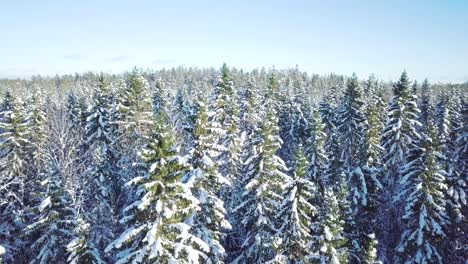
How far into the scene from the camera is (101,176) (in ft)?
117

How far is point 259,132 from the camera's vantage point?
93.3 ft

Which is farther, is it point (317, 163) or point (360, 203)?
point (317, 163)

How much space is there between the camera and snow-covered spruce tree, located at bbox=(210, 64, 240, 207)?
35747mm

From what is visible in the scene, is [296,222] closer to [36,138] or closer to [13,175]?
[13,175]

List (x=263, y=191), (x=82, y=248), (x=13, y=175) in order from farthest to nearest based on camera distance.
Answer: (x=13, y=175)
(x=263, y=191)
(x=82, y=248)

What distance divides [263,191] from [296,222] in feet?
10.4

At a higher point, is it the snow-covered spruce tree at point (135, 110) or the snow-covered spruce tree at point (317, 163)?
the snow-covered spruce tree at point (135, 110)

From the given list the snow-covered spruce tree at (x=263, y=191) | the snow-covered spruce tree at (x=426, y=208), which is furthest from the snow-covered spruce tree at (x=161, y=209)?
the snow-covered spruce tree at (x=426, y=208)

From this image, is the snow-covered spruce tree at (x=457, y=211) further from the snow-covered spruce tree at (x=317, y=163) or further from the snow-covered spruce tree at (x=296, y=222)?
the snow-covered spruce tree at (x=296, y=222)

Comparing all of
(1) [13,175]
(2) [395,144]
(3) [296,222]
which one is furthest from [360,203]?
(1) [13,175]

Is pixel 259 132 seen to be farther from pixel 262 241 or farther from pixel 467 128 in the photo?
pixel 467 128

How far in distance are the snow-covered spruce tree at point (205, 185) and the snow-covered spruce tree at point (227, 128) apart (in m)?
5.62

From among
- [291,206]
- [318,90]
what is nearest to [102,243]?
[291,206]

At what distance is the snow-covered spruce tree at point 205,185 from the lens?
2534cm
